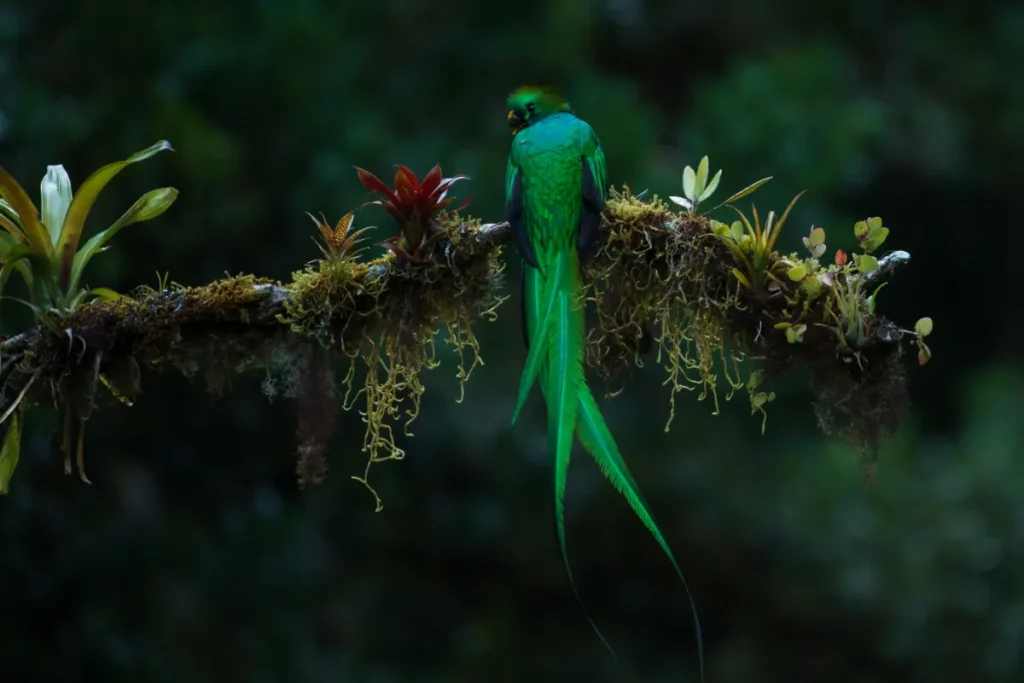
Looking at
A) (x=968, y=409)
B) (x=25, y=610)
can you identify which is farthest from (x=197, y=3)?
(x=968, y=409)

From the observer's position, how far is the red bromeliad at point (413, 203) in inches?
76.2

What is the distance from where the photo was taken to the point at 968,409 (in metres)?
6.53

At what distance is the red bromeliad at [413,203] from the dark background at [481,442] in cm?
207

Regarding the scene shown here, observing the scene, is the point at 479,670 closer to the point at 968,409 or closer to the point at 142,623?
the point at 142,623

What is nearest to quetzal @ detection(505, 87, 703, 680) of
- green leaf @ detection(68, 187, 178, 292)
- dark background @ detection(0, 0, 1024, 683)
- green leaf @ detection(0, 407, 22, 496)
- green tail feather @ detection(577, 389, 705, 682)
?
green tail feather @ detection(577, 389, 705, 682)

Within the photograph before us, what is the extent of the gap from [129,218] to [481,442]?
287 centimetres

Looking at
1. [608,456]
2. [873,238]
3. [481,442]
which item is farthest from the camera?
[481,442]

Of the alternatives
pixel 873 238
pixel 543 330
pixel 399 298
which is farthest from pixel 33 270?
pixel 873 238

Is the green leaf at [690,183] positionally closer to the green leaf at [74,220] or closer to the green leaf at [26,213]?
the green leaf at [74,220]

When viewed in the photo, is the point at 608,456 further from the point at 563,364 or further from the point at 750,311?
the point at 750,311

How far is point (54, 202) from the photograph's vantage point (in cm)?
214

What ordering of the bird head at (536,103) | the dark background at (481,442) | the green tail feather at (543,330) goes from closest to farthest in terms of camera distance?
1. the green tail feather at (543,330)
2. the bird head at (536,103)
3. the dark background at (481,442)

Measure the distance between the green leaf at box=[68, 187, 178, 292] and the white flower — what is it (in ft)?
0.19

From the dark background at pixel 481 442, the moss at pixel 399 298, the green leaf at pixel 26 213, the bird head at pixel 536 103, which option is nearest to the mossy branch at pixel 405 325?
the moss at pixel 399 298
